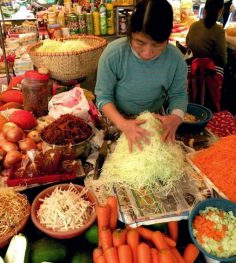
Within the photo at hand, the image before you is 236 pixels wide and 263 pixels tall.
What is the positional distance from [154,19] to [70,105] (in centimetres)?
122

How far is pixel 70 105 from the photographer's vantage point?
2.63 meters

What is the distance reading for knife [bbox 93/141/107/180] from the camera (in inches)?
80.0

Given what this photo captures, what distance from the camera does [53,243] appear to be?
1753 mm

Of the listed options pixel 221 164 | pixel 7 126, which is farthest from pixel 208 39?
pixel 7 126

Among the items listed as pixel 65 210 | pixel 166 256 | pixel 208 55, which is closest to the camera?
pixel 166 256

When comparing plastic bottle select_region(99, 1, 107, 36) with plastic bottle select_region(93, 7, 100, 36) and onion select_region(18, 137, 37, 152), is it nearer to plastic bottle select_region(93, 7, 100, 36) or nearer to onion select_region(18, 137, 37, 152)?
plastic bottle select_region(93, 7, 100, 36)

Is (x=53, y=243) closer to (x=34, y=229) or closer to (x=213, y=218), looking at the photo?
(x=34, y=229)

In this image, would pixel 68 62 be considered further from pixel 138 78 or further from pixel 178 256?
pixel 178 256

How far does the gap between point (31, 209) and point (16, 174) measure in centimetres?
37

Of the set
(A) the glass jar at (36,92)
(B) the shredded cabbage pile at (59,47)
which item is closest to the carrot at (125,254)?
(A) the glass jar at (36,92)

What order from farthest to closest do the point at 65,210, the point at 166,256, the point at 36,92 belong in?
the point at 36,92 → the point at 65,210 → the point at 166,256

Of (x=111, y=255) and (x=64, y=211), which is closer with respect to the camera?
(x=111, y=255)

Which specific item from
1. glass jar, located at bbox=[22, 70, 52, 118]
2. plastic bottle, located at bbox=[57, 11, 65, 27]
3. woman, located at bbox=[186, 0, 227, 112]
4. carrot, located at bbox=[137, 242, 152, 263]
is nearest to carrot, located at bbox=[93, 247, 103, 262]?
carrot, located at bbox=[137, 242, 152, 263]

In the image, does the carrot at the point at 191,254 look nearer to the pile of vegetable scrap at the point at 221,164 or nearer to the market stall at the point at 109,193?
the market stall at the point at 109,193
